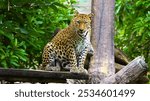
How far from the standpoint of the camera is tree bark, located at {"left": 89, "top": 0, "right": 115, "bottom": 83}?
17.9 ft

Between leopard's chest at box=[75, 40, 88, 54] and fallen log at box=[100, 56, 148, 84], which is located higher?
leopard's chest at box=[75, 40, 88, 54]

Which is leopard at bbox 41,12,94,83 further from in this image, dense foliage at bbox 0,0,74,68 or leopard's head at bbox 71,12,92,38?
dense foliage at bbox 0,0,74,68

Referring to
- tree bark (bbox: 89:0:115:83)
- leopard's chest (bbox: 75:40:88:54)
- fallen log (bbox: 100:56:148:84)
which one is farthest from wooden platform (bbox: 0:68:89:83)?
tree bark (bbox: 89:0:115:83)

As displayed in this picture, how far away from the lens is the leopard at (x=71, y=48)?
498 cm

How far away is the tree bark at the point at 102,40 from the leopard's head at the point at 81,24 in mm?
587

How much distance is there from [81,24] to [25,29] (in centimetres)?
74

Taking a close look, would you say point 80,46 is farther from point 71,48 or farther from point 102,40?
point 102,40

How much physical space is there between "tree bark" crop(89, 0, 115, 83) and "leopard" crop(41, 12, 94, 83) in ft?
1.33

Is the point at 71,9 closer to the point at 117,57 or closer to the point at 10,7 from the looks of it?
→ the point at 117,57

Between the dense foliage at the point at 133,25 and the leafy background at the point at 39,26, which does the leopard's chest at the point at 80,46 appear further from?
the dense foliage at the point at 133,25

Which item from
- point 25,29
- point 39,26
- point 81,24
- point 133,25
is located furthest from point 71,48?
point 133,25

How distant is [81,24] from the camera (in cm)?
495

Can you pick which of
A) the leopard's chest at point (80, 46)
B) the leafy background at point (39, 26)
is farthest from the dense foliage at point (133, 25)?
the leopard's chest at point (80, 46)

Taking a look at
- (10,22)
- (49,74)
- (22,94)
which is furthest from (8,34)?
(22,94)
